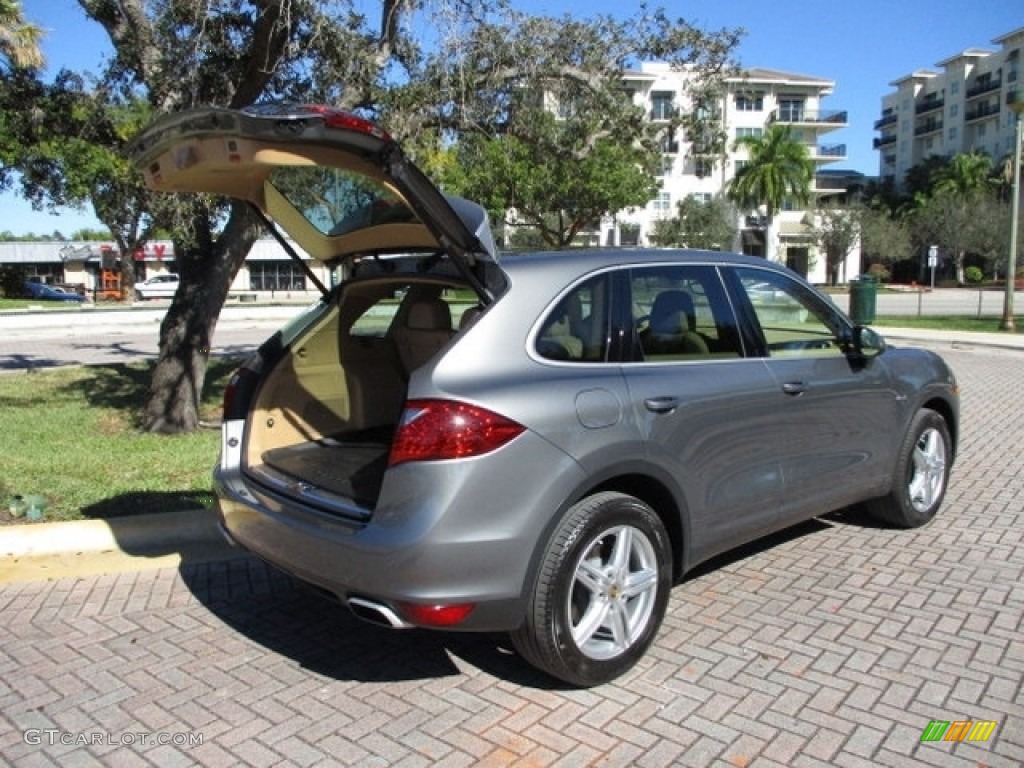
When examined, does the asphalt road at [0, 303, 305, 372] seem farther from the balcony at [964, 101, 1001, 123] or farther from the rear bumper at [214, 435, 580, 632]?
the balcony at [964, 101, 1001, 123]

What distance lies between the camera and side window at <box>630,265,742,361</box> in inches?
154

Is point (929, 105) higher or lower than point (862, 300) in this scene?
higher

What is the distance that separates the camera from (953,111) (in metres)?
96.2

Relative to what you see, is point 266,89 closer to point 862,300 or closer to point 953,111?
point 862,300

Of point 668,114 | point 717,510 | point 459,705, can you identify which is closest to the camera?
point 459,705

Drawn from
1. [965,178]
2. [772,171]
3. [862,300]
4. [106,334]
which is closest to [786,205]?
[772,171]

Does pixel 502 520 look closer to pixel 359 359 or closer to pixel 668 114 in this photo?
pixel 359 359

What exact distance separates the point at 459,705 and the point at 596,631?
1.99 feet

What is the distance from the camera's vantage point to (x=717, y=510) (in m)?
3.96

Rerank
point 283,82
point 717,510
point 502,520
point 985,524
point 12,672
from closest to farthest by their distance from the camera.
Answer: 1. point 502,520
2. point 12,672
3. point 717,510
4. point 985,524
5. point 283,82

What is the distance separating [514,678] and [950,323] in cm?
2403

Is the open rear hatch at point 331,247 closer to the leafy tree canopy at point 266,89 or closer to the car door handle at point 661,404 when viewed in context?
the car door handle at point 661,404

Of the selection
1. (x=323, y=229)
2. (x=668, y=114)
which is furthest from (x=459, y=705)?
(x=668, y=114)

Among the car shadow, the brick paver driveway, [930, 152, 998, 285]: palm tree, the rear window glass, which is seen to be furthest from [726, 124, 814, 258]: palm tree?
the car shadow
